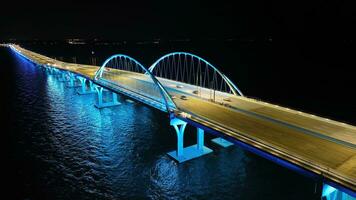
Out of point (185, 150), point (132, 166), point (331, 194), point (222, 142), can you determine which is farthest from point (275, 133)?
point (132, 166)

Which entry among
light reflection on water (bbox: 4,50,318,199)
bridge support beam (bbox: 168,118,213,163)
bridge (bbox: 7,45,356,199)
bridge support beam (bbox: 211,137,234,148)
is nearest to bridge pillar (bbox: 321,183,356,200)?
bridge (bbox: 7,45,356,199)

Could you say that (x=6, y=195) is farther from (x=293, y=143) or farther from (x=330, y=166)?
(x=330, y=166)

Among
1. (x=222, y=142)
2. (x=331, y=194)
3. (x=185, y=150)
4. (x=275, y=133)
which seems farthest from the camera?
(x=222, y=142)

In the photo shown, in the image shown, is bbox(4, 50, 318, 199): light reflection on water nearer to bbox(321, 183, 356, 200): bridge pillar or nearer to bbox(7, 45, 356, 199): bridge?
bbox(7, 45, 356, 199): bridge

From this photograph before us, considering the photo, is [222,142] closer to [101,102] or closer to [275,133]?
[275,133]

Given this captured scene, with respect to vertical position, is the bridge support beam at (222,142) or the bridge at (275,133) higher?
the bridge at (275,133)

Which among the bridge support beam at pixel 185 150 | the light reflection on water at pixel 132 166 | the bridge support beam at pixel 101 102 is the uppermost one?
the bridge support beam at pixel 101 102

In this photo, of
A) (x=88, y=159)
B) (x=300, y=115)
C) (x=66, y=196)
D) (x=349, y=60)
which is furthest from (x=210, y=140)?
(x=349, y=60)

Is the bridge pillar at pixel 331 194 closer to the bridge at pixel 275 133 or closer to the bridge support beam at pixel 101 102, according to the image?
the bridge at pixel 275 133

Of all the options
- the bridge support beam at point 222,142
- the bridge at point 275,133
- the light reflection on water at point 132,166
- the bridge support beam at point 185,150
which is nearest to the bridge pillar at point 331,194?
the bridge at point 275,133
